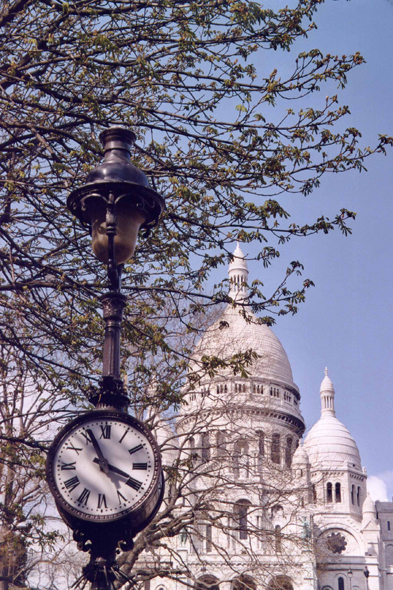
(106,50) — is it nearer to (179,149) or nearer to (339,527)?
(179,149)

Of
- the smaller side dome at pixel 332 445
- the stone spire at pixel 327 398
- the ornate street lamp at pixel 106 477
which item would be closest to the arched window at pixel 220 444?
the ornate street lamp at pixel 106 477

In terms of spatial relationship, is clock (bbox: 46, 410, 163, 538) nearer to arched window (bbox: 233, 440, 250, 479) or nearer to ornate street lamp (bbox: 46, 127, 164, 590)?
ornate street lamp (bbox: 46, 127, 164, 590)

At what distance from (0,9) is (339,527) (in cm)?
7048

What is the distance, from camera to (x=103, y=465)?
15.7 feet

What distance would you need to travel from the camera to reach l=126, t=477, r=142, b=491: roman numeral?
4.77 m

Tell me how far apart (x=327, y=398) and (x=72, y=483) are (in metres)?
88.2

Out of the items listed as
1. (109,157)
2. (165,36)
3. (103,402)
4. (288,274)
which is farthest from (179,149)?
(103,402)

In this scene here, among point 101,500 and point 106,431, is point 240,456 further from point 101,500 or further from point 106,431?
point 101,500

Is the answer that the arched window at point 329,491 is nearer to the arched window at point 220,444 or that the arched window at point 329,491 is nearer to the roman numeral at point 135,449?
the arched window at point 220,444

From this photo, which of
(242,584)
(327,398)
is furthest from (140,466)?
(327,398)

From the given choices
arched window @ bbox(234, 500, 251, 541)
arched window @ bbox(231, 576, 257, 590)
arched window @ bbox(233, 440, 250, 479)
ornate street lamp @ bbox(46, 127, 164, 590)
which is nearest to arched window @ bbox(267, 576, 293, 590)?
arched window @ bbox(231, 576, 257, 590)

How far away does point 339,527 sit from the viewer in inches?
3002

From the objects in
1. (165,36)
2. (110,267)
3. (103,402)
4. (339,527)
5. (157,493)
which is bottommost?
(157,493)

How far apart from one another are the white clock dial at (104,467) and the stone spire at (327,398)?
85885mm
